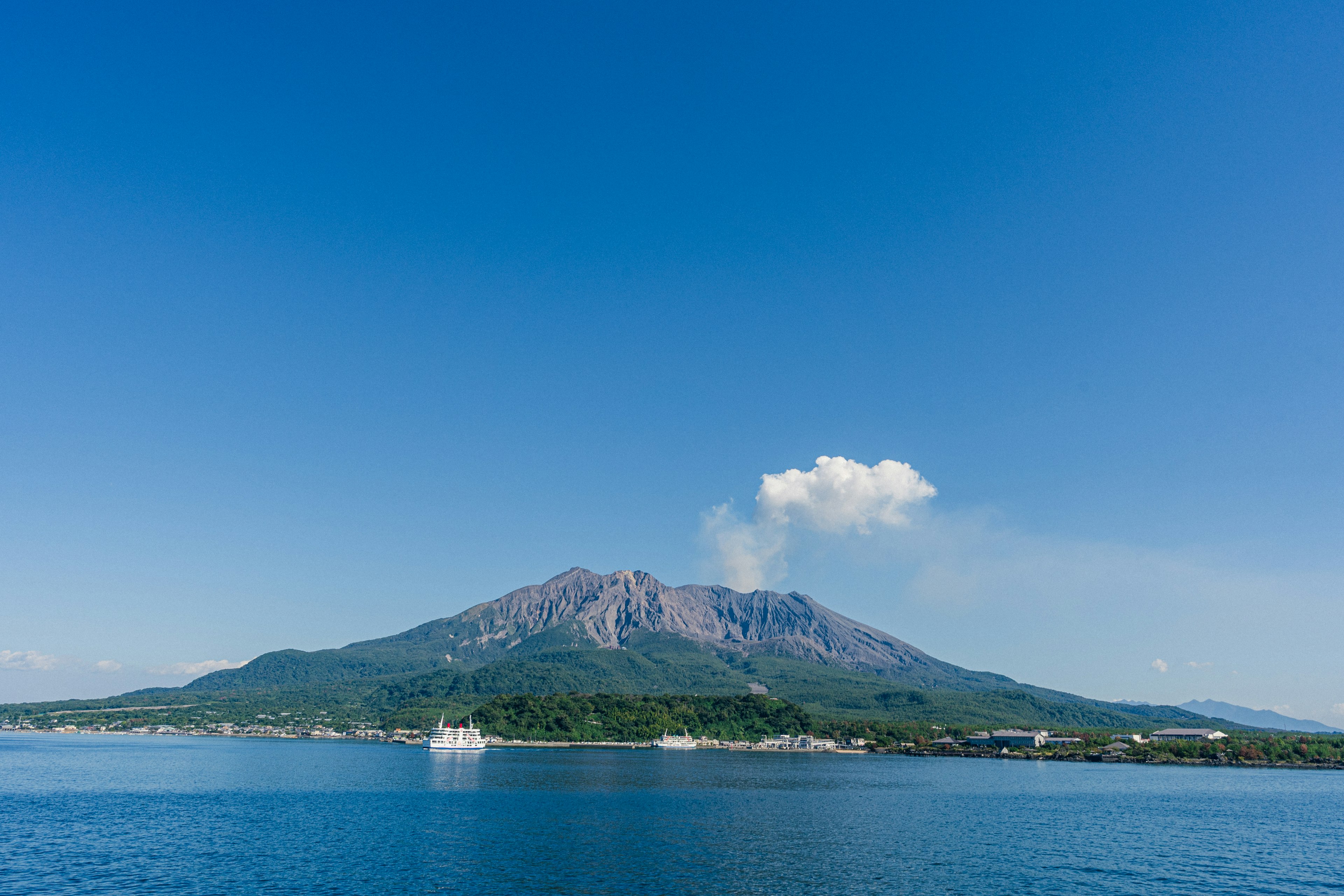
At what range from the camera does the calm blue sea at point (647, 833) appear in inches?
1984

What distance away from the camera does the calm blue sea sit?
50.4 meters

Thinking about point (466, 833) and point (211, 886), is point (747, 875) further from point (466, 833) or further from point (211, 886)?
point (211, 886)

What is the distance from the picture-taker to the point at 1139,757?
188375 mm

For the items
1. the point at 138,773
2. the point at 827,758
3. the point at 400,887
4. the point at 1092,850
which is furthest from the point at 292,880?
the point at 827,758

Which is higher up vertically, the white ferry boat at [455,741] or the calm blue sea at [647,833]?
the calm blue sea at [647,833]

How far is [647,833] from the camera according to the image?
219 ft

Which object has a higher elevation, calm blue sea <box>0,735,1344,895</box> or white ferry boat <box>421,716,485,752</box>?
calm blue sea <box>0,735,1344,895</box>

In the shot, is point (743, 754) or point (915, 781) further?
point (743, 754)

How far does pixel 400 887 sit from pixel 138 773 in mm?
103768

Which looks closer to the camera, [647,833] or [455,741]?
[647,833]

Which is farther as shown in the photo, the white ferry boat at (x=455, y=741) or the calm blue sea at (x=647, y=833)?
the white ferry boat at (x=455, y=741)

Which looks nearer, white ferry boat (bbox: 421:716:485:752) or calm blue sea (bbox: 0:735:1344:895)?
calm blue sea (bbox: 0:735:1344:895)

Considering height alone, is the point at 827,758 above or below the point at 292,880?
below

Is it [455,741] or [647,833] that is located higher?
[647,833]
